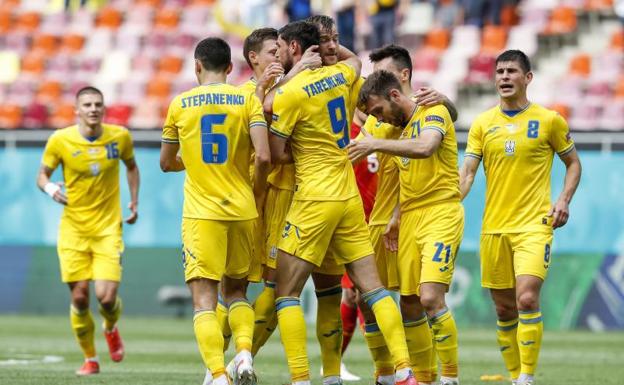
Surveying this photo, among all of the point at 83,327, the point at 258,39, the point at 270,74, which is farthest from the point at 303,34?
the point at 83,327

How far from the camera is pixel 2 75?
2636 cm

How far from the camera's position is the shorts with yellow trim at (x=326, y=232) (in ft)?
29.3

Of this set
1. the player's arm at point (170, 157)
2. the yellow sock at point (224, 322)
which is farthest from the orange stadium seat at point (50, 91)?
the player's arm at point (170, 157)

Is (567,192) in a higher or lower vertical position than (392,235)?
higher

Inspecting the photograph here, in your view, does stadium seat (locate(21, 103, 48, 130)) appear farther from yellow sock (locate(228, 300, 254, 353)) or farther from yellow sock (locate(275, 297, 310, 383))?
yellow sock (locate(275, 297, 310, 383))

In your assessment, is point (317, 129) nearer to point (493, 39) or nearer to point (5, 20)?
point (493, 39)

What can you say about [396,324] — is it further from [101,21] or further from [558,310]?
[101,21]

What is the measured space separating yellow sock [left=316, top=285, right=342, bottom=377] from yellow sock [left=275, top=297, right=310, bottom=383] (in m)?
0.60

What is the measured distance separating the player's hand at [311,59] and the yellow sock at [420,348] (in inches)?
81.0

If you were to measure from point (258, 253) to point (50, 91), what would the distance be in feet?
54.2

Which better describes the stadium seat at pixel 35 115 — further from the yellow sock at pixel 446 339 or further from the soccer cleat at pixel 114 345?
the yellow sock at pixel 446 339

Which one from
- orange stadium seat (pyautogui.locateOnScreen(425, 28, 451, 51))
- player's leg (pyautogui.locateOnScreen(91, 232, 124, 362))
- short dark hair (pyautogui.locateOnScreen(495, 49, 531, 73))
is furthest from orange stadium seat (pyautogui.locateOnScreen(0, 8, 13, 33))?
short dark hair (pyautogui.locateOnScreen(495, 49, 531, 73))

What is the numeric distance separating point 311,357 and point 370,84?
5.37 metres

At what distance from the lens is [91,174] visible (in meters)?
12.7
